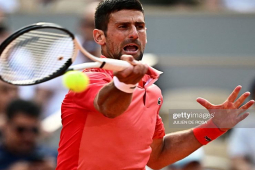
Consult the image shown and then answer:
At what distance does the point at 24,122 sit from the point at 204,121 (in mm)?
2336

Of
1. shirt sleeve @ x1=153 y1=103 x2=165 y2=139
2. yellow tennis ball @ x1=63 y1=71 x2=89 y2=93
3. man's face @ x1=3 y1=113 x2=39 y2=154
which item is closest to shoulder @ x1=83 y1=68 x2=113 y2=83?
yellow tennis ball @ x1=63 y1=71 x2=89 y2=93

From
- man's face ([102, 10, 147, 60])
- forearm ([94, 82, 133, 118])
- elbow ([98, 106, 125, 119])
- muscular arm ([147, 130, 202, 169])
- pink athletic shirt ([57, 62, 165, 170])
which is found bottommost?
muscular arm ([147, 130, 202, 169])

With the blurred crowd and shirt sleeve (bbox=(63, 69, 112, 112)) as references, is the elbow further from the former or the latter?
the blurred crowd

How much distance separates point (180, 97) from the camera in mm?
7090

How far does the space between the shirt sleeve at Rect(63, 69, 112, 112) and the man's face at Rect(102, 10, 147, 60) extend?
0.23 m

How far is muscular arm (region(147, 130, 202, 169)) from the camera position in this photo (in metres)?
4.12

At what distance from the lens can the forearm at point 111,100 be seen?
3051 mm

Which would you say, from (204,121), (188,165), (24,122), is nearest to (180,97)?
(188,165)

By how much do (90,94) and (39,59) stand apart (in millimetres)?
412

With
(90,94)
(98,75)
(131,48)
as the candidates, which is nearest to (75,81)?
(90,94)

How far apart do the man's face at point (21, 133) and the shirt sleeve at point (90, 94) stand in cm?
235

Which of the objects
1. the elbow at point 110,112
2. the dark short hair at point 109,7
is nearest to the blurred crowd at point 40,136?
the dark short hair at point 109,7

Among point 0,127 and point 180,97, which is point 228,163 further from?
point 0,127

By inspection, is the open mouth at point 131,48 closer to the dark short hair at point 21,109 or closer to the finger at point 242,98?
the finger at point 242,98
